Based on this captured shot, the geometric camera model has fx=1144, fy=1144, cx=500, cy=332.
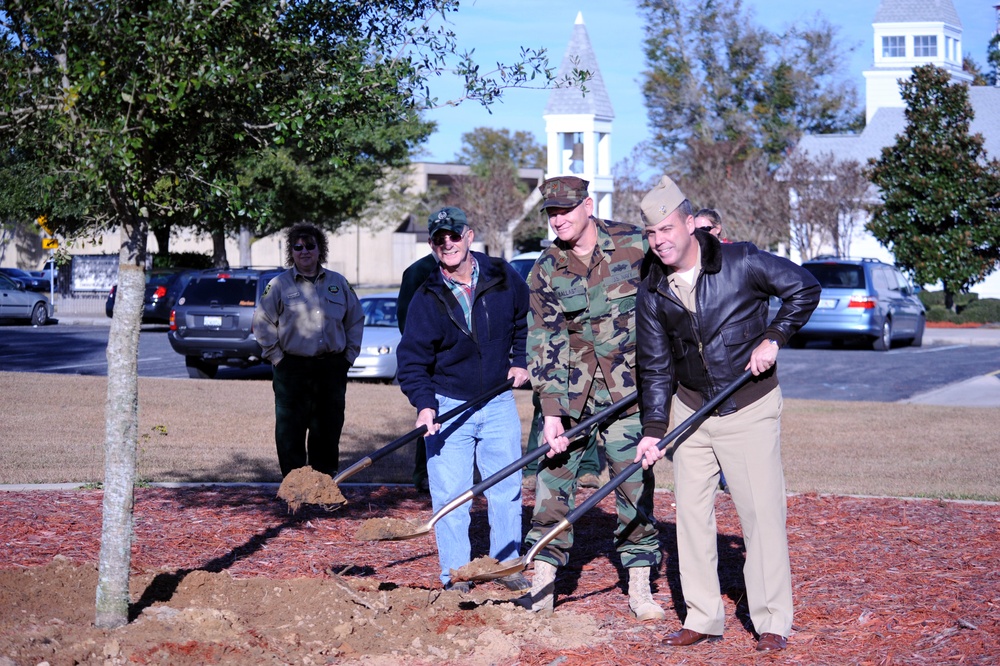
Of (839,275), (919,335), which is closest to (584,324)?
(839,275)

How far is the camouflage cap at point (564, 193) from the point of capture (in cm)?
534

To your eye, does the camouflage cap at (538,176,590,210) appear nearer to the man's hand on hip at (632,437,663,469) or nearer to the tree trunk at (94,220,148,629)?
the man's hand on hip at (632,437,663,469)

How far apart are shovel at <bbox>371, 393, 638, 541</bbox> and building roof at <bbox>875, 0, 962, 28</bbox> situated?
161 feet

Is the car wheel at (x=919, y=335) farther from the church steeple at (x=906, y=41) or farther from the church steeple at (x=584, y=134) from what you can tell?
the church steeple at (x=906, y=41)

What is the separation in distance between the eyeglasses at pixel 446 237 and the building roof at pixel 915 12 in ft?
160

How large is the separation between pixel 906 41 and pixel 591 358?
49.4 metres

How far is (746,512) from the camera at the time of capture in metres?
5.00

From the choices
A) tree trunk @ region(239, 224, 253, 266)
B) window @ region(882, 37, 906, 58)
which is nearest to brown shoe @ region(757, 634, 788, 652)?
tree trunk @ region(239, 224, 253, 266)

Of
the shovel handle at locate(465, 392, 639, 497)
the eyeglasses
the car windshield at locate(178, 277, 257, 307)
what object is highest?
the eyeglasses

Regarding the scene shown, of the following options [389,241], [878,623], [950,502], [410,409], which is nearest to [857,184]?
[410,409]

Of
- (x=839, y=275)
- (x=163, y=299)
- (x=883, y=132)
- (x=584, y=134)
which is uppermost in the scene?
(x=883, y=132)

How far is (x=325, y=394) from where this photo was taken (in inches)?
301

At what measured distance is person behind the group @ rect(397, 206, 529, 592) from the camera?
18.9 ft

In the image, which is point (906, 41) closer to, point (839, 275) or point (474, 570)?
point (839, 275)
